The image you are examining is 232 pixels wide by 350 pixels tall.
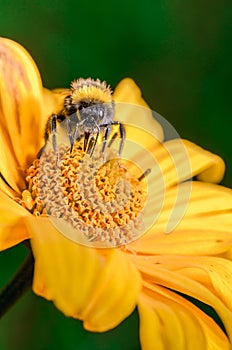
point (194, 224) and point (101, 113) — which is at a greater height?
point (101, 113)

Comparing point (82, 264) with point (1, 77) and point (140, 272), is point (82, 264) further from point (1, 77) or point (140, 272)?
point (1, 77)

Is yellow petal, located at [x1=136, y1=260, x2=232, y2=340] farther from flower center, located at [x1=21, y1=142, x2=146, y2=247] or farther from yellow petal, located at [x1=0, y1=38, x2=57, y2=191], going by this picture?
yellow petal, located at [x1=0, y1=38, x2=57, y2=191]

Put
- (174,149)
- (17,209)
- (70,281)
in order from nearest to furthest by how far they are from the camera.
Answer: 1. (70,281)
2. (17,209)
3. (174,149)

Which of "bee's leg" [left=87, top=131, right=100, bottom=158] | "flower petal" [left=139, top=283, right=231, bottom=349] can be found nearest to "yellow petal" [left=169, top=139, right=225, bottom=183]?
"bee's leg" [left=87, top=131, right=100, bottom=158]

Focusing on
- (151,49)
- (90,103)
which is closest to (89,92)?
(90,103)

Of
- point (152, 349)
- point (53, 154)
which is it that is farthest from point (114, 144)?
point (152, 349)

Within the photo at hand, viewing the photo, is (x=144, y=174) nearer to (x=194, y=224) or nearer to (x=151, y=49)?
(x=194, y=224)
